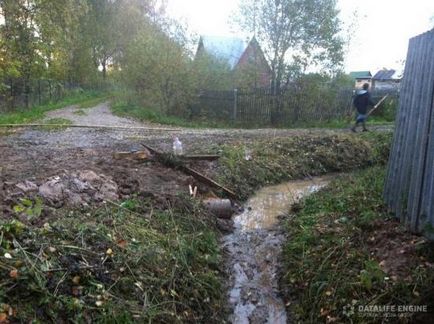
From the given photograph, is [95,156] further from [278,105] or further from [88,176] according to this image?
[278,105]

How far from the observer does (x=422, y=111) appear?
12.9 ft

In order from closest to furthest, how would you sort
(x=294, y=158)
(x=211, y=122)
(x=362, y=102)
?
1. (x=294, y=158)
2. (x=362, y=102)
3. (x=211, y=122)

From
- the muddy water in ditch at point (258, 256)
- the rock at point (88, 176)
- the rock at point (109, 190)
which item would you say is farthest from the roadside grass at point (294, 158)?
the rock at point (88, 176)

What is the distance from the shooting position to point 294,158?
9320 mm

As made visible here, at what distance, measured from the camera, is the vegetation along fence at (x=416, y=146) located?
3.69 metres

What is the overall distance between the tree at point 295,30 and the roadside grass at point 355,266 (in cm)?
1131

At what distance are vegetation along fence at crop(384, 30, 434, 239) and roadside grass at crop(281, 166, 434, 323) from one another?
0.73 feet

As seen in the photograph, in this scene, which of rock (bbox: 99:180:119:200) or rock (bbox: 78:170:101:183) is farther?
rock (bbox: 78:170:101:183)

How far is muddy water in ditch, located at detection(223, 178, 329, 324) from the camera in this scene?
3.99 meters

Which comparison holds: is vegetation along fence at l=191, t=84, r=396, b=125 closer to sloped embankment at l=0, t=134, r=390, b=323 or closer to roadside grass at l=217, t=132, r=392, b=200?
roadside grass at l=217, t=132, r=392, b=200

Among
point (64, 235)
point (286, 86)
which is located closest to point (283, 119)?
point (286, 86)

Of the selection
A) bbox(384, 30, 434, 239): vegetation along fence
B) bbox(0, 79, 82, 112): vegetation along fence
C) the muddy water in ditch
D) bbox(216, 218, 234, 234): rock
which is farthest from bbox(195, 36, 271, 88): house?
bbox(384, 30, 434, 239): vegetation along fence

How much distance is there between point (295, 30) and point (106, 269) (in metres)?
14.1

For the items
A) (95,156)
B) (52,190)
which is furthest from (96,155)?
(52,190)
